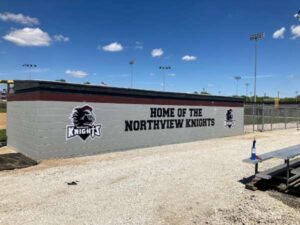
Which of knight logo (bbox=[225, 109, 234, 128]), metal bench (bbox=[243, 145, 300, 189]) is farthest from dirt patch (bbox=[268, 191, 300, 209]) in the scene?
knight logo (bbox=[225, 109, 234, 128])

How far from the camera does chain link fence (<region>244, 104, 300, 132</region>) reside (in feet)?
79.4

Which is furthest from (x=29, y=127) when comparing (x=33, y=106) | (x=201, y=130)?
(x=201, y=130)

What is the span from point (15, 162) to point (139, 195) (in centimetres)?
586

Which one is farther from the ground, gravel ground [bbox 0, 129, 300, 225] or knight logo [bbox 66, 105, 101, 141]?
knight logo [bbox 66, 105, 101, 141]

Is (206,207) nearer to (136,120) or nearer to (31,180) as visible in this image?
(31,180)

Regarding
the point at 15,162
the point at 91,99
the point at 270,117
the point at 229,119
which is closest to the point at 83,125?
the point at 91,99

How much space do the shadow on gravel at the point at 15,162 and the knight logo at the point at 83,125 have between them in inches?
66.8

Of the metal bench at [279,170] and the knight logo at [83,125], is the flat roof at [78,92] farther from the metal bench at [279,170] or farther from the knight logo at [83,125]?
the metal bench at [279,170]

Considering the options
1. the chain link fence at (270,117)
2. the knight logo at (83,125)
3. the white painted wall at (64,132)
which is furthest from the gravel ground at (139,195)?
the chain link fence at (270,117)

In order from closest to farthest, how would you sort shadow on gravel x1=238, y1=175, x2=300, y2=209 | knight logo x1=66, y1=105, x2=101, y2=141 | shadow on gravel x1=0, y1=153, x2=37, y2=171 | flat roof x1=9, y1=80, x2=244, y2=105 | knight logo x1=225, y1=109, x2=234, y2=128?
shadow on gravel x1=238, y1=175, x2=300, y2=209, shadow on gravel x1=0, y1=153, x2=37, y2=171, flat roof x1=9, y1=80, x2=244, y2=105, knight logo x1=66, y1=105, x2=101, y2=141, knight logo x1=225, y1=109, x2=234, y2=128

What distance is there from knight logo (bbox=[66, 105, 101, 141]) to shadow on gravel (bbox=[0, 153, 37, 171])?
5.57ft

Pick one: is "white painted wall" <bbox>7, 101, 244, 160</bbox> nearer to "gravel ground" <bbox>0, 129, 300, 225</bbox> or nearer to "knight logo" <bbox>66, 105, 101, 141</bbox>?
"knight logo" <bbox>66, 105, 101, 141</bbox>

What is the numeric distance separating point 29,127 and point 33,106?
3.24 ft

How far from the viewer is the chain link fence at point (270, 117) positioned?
24188mm
